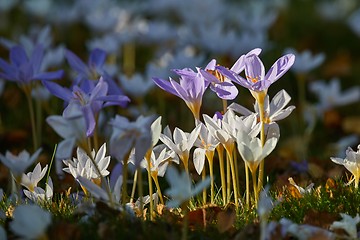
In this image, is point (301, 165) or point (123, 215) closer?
point (123, 215)

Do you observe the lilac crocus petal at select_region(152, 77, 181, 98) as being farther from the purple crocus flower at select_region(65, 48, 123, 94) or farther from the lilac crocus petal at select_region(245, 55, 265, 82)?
the purple crocus flower at select_region(65, 48, 123, 94)

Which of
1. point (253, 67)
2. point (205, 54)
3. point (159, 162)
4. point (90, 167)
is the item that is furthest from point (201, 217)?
point (205, 54)

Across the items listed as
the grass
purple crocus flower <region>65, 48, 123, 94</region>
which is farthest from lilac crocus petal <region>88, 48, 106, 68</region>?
the grass

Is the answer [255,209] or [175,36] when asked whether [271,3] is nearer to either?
[175,36]

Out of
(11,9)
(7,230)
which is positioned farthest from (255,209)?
(11,9)

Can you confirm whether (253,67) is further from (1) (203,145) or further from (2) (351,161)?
(2) (351,161)
